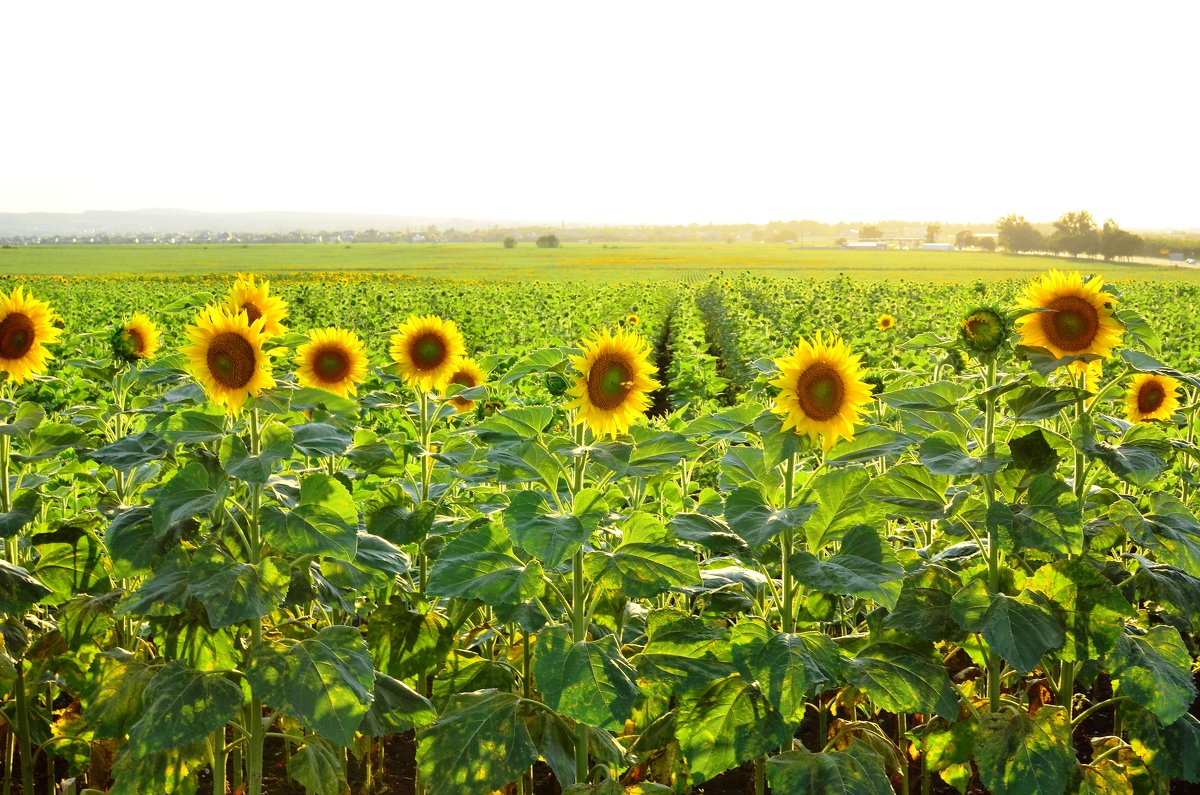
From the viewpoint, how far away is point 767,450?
9.30 feet

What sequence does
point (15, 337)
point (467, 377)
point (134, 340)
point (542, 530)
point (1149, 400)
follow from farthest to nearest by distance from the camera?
point (467, 377) → point (1149, 400) → point (134, 340) → point (15, 337) → point (542, 530)

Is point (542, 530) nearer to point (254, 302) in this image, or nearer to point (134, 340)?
point (254, 302)

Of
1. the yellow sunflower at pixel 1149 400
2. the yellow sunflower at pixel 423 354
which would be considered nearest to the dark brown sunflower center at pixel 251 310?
the yellow sunflower at pixel 423 354

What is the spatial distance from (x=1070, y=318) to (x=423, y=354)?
8.01ft

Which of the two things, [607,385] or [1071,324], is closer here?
[607,385]

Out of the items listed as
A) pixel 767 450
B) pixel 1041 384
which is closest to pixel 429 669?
pixel 767 450

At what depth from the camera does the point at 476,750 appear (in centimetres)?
271

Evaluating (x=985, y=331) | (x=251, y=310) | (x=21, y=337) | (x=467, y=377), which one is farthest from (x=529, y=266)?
(x=985, y=331)

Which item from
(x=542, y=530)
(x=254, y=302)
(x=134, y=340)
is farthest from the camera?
(x=134, y=340)

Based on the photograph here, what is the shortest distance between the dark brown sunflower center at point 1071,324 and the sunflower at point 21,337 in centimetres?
354

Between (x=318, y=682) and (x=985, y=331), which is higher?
(x=985, y=331)

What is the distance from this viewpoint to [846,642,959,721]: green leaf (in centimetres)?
268

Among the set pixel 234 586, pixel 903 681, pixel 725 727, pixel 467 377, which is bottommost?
pixel 725 727

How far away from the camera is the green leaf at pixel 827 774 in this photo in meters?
2.63
